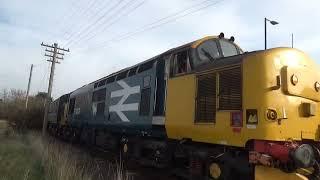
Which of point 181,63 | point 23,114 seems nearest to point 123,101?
point 181,63

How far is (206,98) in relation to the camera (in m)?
8.81

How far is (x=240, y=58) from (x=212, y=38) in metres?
2.17

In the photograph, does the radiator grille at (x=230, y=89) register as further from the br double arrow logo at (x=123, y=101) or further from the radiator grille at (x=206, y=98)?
the br double arrow logo at (x=123, y=101)

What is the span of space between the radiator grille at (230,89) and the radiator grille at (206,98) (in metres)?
0.26

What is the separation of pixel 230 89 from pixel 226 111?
0.45 metres

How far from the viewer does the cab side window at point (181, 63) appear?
9734 mm

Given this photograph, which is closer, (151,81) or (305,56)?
(305,56)

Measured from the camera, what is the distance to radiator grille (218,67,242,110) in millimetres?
7969

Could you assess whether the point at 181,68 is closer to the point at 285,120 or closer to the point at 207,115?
the point at 207,115

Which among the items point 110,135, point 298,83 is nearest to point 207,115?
point 298,83

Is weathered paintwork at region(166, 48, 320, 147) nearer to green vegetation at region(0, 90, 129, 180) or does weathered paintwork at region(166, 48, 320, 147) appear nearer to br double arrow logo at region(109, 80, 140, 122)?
green vegetation at region(0, 90, 129, 180)

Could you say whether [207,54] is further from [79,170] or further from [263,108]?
[79,170]

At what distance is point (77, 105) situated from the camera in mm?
22188

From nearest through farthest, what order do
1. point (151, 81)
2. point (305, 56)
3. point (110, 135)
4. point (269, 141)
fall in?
point (269, 141) → point (305, 56) → point (151, 81) → point (110, 135)
